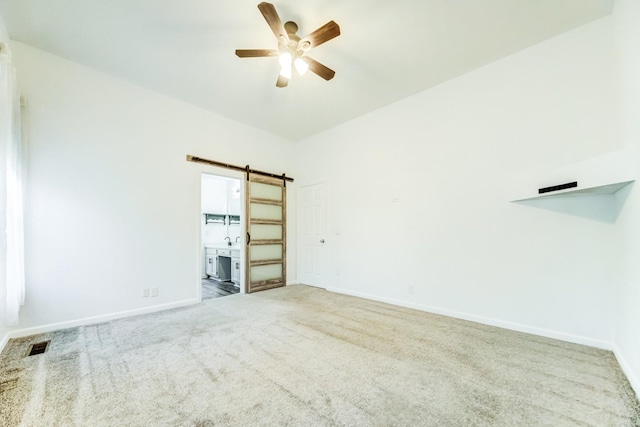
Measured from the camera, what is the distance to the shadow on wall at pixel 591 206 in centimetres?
243

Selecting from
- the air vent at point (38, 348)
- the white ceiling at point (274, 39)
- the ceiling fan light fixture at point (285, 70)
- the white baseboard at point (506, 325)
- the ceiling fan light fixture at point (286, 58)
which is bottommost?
the white baseboard at point (506, 325)

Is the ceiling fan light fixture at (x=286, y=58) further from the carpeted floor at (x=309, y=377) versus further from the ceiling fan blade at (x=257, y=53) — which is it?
the carpeted floor at (x=309, y=377)

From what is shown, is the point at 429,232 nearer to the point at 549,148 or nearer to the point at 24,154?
the point at 549,148

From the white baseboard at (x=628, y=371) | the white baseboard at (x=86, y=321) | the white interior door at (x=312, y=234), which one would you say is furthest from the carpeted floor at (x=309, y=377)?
the white interior door at (x=312, y=234)

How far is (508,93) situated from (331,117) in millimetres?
2697

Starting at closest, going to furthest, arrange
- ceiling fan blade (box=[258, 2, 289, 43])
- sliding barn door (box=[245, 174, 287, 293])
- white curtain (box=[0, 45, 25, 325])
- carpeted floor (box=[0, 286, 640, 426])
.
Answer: carpeted floor (box=[0, 286, 640, 426]) → ceiling fan blade (box=[258, 2, 289, 43]) → white curtain (box=[0, 45, 25, 325]) → sliding barn door (box=[245, 174, 287, 293])

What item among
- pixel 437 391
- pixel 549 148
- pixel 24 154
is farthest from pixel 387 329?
pixel 24 154

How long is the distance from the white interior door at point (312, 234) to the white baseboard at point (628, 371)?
12.9 feet

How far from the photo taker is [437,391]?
6.00ft

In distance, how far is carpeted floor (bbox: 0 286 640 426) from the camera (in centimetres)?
158

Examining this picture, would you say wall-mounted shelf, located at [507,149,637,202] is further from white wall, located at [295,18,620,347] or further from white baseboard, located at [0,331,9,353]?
white baseboard, located at [0,331,9,353]

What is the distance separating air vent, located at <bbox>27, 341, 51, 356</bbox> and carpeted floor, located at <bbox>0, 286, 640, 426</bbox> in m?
0.06

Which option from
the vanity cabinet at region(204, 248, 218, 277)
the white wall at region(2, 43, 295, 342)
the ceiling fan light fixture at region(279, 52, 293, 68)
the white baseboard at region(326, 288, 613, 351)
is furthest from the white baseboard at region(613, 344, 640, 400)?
the vanity cabinet at region(204, 248, 218, 277)

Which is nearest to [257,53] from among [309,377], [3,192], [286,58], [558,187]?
[286,58]
